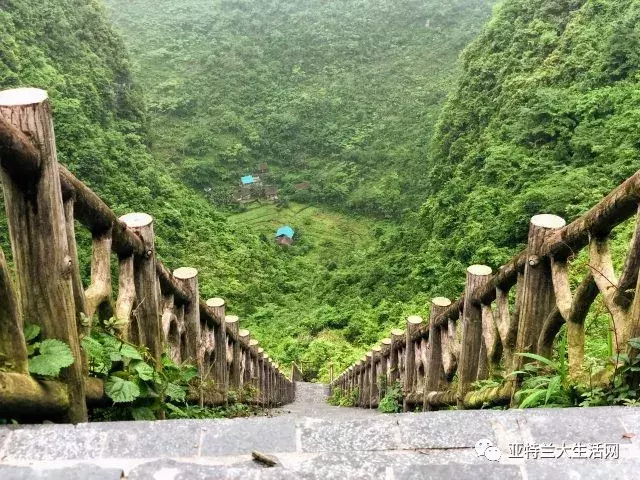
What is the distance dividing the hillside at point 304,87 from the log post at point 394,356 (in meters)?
18.5

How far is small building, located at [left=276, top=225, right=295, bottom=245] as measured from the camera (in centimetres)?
2843

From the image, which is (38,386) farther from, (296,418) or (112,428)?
(296,418)

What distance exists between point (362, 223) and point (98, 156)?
1464cm

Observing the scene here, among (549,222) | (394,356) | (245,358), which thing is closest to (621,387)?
(549,222)

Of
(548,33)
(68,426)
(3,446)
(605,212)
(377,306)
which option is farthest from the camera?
(548,33)

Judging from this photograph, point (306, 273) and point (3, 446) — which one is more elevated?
point (306, 273)

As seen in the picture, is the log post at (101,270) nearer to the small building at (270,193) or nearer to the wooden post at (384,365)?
the wooden post at (384,365)

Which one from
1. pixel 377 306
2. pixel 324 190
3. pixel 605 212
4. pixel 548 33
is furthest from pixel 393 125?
pixel 605 212

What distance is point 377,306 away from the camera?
50.5 feet

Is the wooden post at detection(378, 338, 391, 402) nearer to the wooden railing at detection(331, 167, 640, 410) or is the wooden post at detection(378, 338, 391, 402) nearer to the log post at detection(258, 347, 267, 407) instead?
the log post at detection(258, 347, 267, 407)

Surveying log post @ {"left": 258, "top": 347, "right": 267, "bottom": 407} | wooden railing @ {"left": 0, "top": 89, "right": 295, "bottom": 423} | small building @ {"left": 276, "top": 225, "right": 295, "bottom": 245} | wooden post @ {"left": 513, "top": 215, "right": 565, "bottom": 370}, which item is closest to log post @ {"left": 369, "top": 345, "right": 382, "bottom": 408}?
log post @ {"left": 258, "top": 347, "right": 267, "bottom": 407}

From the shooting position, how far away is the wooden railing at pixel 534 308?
2.47 metres

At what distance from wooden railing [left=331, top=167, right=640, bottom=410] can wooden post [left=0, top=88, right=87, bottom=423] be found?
2.11 m

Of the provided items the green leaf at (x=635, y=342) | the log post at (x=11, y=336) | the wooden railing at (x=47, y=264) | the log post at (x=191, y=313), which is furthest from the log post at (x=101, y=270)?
the green leaf at (x=635, y=342)
